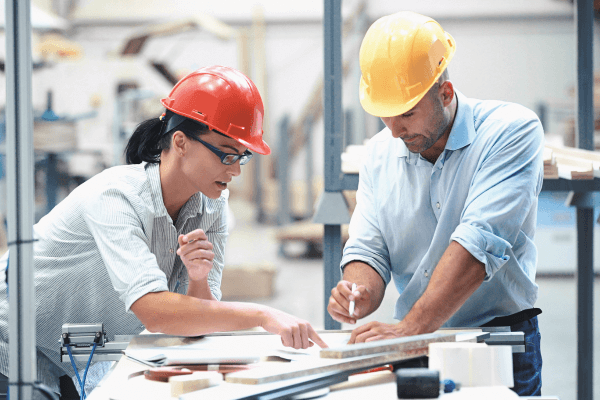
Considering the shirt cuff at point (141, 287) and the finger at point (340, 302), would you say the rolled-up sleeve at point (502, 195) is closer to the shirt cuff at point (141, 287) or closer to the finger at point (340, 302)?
the finger at point (340, 302)

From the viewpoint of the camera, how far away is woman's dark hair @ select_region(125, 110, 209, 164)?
74.5 inches

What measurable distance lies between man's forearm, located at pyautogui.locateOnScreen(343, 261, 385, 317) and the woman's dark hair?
711 mm

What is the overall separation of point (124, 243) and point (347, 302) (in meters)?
0.67

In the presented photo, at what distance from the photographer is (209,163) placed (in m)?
1.83

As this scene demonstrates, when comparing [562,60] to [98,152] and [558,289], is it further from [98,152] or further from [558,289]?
[98,152]

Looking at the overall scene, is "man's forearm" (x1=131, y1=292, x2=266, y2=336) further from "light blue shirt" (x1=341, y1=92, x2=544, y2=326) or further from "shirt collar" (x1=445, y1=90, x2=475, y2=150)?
"shirt collar" (x1=445, y1=90, x2=475, y2=150)

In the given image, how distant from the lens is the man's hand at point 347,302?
1800 millimetres

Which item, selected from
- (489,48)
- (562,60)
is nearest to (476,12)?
(489,48)

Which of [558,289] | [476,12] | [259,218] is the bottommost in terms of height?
[558,289]

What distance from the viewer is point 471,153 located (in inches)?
73.5

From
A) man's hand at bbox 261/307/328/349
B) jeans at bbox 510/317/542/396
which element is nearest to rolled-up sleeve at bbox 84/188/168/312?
man's hand at bbox 261/307/328/349

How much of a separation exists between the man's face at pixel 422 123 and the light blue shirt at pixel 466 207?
0.18ft

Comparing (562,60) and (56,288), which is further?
(562,60)

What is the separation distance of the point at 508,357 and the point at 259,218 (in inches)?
389
